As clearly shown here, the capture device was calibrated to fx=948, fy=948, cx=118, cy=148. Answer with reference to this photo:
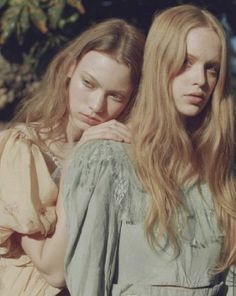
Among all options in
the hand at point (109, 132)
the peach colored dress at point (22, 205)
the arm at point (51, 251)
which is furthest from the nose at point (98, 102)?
the arm at point (51, 251)

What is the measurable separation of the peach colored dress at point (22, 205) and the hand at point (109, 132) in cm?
21

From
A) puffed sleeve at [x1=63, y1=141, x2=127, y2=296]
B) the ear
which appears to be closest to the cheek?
puffed sleeve at [x1=63, y1=141, x2=127, y2=296]

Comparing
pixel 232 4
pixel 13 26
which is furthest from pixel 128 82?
pixel 232 4

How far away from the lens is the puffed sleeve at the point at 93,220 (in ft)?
9.44

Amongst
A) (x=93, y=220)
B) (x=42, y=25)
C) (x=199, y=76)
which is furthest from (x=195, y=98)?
(x=42, y=25)

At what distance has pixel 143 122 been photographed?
3.06 m

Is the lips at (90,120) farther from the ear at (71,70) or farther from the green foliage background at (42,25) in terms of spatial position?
the green foliage background at (42,25)

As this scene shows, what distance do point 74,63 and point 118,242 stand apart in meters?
0.80

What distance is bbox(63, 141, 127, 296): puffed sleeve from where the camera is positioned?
288cm

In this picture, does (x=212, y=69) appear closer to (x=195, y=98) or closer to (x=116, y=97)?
(x=195, y=98)

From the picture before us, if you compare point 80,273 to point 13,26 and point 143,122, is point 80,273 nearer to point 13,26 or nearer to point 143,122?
point 143,122

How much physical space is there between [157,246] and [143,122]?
412 mm

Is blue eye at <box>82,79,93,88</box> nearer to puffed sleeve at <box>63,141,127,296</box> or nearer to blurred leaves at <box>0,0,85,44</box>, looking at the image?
puffed sleeve at <box>63,141,127,296</box>

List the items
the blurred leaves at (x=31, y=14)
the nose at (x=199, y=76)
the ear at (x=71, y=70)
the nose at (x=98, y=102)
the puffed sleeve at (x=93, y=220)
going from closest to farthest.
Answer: the puffed sleeve at (x=93, y=220), the nose at (x=199, y=76), the nose at (x=98, y=102), the ear at (x=71, y=70), the blurred leaves at (x=31, y=14)
